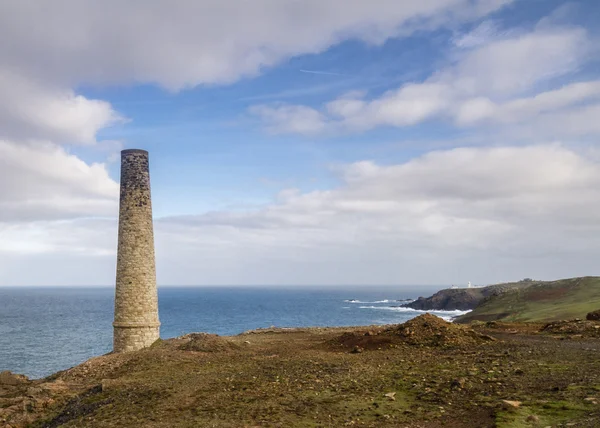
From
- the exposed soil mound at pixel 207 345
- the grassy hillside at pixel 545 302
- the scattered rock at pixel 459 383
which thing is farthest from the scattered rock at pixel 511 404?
the grassy hillside at pixel 545 302

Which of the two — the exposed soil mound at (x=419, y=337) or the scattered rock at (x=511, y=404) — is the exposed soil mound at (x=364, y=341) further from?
the scattered rock at (x=511, y=404)

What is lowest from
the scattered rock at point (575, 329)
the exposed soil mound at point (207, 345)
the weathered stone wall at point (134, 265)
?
the exposed soil mound at point (207, 345)

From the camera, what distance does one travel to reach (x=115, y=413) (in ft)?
41.8

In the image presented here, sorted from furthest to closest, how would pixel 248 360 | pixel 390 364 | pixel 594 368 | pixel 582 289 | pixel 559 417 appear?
1. pixel 582 289
2. pixel 248 360
3. pixel 390 364
4. pixel 594 368
5. pixel 559 417

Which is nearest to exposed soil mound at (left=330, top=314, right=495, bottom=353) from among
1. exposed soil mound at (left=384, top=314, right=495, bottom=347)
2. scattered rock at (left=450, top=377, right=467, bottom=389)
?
exposed soil mound at (left=384, top=314, right=495, bottom=347)

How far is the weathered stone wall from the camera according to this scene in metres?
27.2

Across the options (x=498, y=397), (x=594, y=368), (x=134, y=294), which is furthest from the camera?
(x=134, y=294)

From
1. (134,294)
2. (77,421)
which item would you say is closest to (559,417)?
(77,421)

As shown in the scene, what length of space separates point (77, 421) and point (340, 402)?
707 cm

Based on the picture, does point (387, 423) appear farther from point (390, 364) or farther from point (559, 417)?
point (390, 364)

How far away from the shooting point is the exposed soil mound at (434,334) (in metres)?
20.7

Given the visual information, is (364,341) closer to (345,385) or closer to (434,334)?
(434,334)

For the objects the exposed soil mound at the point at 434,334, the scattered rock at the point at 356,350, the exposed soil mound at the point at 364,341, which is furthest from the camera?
the exposed soil mound at the point at 364,341

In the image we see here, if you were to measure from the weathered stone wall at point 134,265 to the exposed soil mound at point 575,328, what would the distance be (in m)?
21.7
